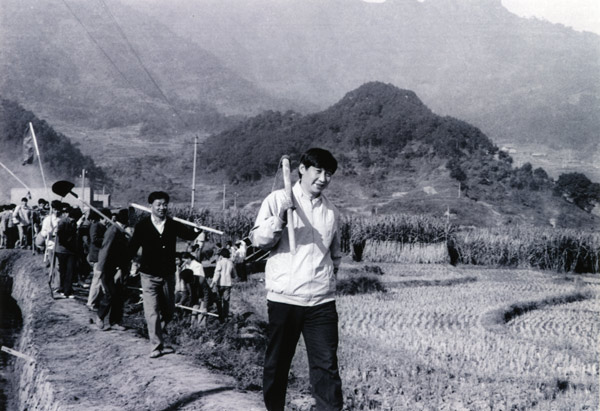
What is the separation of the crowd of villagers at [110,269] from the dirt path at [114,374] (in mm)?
A: 475

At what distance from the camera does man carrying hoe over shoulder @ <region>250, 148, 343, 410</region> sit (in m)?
4.40

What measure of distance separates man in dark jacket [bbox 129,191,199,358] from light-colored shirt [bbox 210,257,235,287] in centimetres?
441

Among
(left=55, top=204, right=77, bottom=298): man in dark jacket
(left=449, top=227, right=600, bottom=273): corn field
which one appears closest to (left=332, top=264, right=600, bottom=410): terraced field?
(left=55, top=204, right=77, bottom=298): man in dark jacket

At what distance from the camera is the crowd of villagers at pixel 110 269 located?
9.23 m

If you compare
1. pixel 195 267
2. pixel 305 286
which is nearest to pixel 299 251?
pixel 305 286

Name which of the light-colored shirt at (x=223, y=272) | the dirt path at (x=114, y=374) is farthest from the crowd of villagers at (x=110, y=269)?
the dirt path at (x=114, y=374)

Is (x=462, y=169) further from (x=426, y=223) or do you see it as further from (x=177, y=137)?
(x=177, y=137)

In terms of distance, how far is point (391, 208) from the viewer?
6144 centimetres

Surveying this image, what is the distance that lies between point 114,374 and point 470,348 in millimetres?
5860

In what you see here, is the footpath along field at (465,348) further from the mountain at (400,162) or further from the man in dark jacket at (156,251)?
the mountain at (400,162)

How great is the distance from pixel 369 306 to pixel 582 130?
147 m

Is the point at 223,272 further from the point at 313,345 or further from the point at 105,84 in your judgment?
the point at 105,84

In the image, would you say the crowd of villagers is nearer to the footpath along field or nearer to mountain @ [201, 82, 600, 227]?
the footpath along field

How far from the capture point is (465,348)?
34.5 feet
